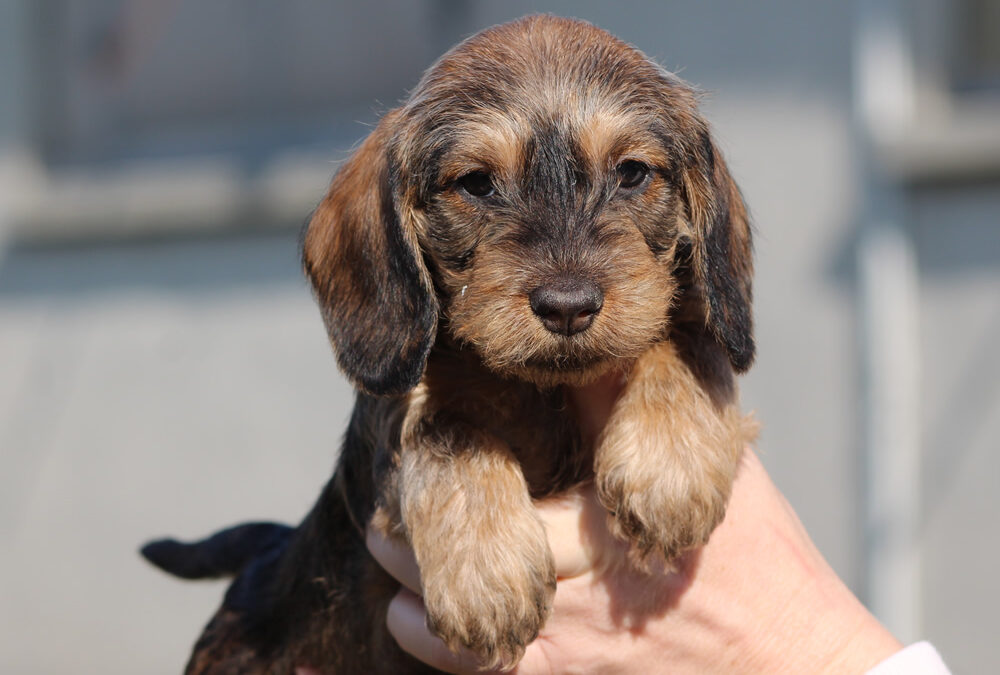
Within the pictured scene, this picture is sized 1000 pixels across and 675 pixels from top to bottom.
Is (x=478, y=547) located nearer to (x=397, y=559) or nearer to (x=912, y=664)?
(x=397, y=559)

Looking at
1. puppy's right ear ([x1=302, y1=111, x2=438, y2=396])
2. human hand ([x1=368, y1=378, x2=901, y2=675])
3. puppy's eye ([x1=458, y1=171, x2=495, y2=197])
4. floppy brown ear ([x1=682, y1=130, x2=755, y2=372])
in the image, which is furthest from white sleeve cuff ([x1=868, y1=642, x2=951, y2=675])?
puppy's eye ([x1=458, y1=171, x2=495, y2=197])

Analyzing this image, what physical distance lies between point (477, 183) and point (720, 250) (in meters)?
0.61

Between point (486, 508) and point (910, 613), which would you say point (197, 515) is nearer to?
point (910, 613)

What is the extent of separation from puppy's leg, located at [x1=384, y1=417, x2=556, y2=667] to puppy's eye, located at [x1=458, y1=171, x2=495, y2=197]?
568 mm

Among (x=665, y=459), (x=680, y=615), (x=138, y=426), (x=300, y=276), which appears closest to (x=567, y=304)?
(x=665, y=459)

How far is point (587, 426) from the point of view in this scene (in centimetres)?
264

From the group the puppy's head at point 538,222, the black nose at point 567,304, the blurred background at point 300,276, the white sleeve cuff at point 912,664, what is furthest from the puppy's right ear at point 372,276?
the blurred background at point 300,276

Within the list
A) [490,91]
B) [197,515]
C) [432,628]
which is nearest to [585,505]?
[432,628]

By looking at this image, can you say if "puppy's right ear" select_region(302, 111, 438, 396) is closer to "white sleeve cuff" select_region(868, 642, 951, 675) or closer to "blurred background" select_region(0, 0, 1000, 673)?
"white sleeve cuff" select_region(868, 642, 951, 675)

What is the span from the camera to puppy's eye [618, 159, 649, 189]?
8.18ft

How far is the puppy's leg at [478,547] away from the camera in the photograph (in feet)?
7.38

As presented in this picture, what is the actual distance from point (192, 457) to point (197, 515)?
0.37m

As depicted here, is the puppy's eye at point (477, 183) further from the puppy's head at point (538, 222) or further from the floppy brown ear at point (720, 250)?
the floppy brown ear at point (720, 250)

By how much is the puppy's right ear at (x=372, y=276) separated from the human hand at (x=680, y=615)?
46 centimetres
